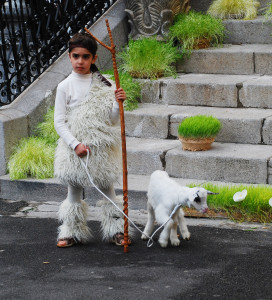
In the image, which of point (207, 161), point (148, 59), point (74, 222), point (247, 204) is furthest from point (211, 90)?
point (74, 222)

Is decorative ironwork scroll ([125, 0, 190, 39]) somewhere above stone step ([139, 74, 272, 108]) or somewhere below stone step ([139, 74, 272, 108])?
above

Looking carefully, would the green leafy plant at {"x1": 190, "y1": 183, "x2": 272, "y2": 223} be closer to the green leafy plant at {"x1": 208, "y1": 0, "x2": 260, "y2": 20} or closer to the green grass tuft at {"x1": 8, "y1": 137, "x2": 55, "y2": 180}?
the green grass tuft at {"x1": 8, "y1": 137, "x2": 55, "y2": 180}

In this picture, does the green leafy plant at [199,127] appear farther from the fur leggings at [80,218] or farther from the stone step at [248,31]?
the stone step at [248,31]

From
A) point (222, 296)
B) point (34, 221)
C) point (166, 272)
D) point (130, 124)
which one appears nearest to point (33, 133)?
point (130, 124)

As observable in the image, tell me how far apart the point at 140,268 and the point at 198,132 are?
2161 mm

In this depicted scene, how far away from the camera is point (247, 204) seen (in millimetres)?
5766

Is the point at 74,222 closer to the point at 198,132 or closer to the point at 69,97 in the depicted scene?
the point at 69,97

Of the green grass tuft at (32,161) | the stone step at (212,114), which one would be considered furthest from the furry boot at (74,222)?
the stone step at (212,114)

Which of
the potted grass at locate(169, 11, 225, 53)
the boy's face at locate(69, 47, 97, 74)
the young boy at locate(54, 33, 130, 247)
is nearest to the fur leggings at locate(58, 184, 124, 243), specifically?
the young boy at locate(54, 33, 130, 247)

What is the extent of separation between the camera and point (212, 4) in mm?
8906

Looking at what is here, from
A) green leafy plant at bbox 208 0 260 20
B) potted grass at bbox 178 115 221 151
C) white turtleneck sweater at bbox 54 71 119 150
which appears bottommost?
potted grass at bbox 178 115 221 151

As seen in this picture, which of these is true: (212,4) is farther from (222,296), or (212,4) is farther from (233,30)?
(222,296)

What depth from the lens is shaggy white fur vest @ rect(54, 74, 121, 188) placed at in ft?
16.8

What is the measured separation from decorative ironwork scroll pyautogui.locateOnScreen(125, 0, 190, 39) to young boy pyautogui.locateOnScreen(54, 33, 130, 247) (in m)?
3.33
